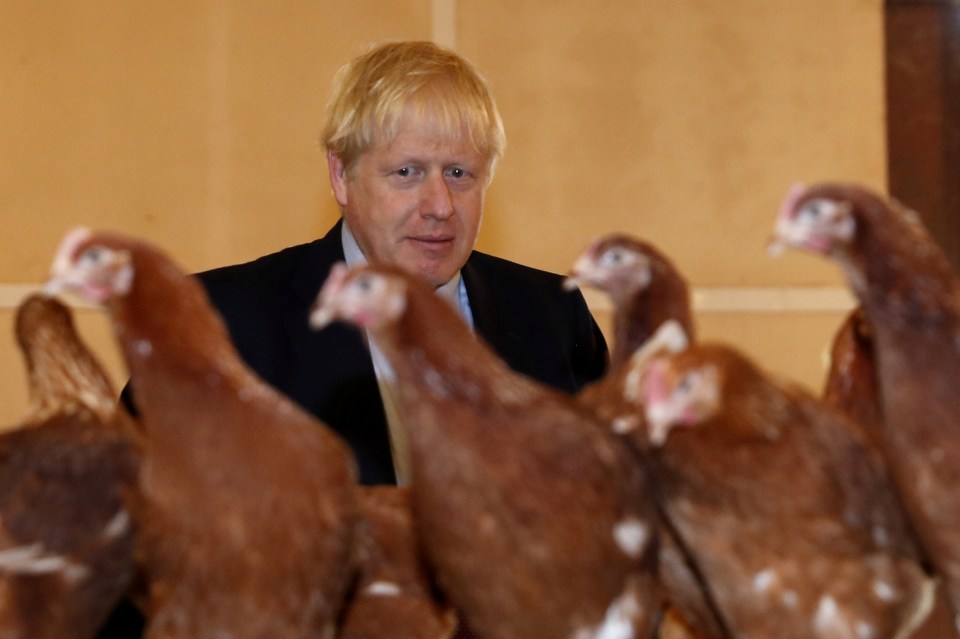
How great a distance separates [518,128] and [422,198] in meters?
1.09

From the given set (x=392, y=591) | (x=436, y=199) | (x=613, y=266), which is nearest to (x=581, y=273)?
(x=613, y=266)

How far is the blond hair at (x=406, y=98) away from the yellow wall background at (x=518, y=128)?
934mm

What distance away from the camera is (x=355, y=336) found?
1.75 metres

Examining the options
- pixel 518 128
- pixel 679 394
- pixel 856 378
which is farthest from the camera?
pixel 518 128

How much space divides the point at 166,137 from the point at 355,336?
1143 mm

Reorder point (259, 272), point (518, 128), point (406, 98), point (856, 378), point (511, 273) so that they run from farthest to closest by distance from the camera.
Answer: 1. point (518, 128)
2. point (511, 273)
3. point (259, 272)
4. point (406, 98)
5. point (856, 378)

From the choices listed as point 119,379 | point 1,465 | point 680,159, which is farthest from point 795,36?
point 1,465

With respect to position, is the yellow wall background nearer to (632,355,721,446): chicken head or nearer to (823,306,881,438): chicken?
(823,306,881,438): chicken

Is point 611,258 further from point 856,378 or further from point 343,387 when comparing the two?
point 343,387

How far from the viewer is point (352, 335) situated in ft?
5.74

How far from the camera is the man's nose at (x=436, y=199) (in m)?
1.74

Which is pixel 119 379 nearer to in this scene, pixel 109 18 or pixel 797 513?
pixel 109 18

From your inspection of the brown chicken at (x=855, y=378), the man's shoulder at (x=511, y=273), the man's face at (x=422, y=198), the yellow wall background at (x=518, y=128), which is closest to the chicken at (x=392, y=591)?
the brown chicken at (x=855, y=378)

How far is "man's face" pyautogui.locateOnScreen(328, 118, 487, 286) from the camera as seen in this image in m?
1.74
